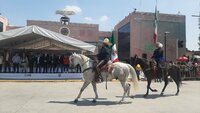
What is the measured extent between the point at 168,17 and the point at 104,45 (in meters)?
51.5

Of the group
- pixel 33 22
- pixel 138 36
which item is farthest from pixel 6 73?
pixel 33 22

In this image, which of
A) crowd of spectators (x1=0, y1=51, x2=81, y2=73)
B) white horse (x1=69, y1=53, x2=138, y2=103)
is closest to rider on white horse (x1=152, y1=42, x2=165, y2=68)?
white horse (x1=69, y1=53, x2=138, y2=103)

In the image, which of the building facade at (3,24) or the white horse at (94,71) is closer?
the white horse at (94,71)

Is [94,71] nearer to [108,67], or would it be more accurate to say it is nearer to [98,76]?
[98,76]

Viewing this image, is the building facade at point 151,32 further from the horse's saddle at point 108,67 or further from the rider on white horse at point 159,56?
the horse's saddle at point 108,67

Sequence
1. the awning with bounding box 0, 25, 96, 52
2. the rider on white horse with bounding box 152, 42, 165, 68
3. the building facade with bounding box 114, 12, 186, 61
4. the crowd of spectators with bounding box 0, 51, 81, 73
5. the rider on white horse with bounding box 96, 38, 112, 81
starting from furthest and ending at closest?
the building facade with bounding box 114, 12, 186, 61
the crowd of spectators with bounding box 0, 51, 81, 73
the awning with bounding box 0, 25, 96, 52
the rider on white horse with bounding box 152, 42, 165, 68
the rider on white horse with bounding box 96, 38, 112, 81

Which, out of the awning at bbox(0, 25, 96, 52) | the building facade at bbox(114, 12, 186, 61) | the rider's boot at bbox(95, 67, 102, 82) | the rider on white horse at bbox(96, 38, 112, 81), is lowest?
the rider's boot at bbox(95, 67, 102, 82)

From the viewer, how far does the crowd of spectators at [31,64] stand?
2459cm

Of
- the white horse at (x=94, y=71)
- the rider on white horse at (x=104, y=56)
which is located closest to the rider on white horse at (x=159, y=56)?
the white horse at (x=94, y=71)

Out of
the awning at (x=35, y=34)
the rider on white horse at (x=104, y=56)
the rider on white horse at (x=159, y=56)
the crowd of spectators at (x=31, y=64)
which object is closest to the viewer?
the rider on white horse at (x=104, y=56)

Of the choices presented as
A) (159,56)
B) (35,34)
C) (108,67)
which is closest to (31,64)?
(35,34)

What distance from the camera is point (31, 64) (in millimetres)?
25484

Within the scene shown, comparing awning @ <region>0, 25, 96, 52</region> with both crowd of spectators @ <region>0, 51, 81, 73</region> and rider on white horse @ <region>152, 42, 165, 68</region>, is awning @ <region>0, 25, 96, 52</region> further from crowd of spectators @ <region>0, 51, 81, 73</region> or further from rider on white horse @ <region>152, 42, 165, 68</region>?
rider on white horse @ <region>152, 42, 165, 68</region>

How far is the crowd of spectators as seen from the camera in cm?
2459
